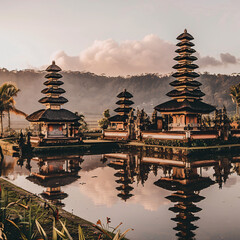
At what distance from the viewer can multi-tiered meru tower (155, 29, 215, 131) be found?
41.7 m

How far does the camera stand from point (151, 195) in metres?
13.5

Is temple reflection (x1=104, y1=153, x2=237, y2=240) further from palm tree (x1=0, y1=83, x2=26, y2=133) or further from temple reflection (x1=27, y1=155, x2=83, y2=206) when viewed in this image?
palm tree (x1=0, y1=83, x2=26, y2=133)

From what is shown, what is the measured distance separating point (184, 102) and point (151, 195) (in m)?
29.7

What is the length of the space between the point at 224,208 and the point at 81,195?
608cm

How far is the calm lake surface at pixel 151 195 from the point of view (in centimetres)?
925

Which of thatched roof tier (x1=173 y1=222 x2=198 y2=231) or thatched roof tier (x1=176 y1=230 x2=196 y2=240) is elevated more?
thatched roof tier (x1=176 y1=230 x2=196 y2=240)

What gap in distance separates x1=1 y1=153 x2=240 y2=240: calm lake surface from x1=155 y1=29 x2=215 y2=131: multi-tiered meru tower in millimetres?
19670

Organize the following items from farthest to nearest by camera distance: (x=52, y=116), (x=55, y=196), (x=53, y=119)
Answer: (x=52, y=116)
(x=53, y=119)
(x=55, y=196)

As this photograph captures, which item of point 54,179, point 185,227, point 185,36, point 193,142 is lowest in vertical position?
point 54,179

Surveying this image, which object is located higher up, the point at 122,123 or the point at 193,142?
the point at 122,123

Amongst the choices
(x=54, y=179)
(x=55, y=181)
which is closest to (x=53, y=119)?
(x=54, y=179)

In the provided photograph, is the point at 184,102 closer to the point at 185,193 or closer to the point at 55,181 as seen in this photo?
the point at 55,181

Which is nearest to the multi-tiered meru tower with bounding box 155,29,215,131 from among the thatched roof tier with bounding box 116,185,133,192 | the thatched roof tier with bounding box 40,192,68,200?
the thatched roof tier with bounding box 116,185,133,192

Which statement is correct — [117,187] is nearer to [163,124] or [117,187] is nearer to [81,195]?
[81,195]
